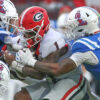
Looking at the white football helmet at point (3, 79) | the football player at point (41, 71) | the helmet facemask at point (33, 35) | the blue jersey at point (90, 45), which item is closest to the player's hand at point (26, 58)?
the football player at point (41, 71)

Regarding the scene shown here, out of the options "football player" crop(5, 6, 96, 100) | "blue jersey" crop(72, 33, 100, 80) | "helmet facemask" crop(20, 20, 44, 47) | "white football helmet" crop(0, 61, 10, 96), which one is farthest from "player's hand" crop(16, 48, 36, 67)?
"blue jersey" crop(72, 33, 100, 80)

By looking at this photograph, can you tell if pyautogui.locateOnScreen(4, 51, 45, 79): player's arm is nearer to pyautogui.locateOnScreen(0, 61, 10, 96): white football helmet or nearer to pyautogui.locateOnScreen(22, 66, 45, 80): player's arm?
pyautogui.locateOnScreen(22, 66, 45, 80): player's arm

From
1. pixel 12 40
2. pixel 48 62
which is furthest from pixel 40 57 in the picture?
pixel 12 40

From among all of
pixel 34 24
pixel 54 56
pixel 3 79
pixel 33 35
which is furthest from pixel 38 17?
pixel 3 79

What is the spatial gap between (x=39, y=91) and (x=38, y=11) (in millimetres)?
806

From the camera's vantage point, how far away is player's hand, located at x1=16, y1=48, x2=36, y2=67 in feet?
11.6

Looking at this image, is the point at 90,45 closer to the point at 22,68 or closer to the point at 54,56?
the point at 54,56

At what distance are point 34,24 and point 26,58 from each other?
361 millimetres

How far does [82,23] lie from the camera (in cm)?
370

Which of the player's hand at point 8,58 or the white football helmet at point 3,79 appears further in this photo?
the player's hand at point 8,58

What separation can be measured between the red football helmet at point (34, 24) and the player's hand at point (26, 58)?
0.57ft

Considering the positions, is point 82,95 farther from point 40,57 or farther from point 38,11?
point 38,11

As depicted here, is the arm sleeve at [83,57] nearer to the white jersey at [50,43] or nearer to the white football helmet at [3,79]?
the white jersey at [50,43]

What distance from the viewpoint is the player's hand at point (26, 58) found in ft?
11.6
